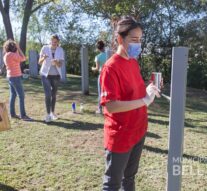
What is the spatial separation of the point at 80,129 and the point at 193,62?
389 inches

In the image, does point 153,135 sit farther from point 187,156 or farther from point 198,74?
point 198,74

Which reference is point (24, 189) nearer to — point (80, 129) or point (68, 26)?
point (80, 129)

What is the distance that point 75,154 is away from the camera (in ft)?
17.9

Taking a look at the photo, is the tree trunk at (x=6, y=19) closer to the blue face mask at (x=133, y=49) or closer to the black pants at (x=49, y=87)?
the black pants at (x=49, y=87)

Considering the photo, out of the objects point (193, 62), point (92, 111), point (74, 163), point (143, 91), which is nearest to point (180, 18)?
point (193, 62)

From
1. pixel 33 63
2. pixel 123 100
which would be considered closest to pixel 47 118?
pixel 123 100

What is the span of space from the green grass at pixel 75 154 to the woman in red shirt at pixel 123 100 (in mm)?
1445

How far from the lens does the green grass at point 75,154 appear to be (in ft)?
14.5

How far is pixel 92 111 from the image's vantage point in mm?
8656

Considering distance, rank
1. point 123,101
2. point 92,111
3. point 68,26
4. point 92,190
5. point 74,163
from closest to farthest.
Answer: point 123,101
point 92,190
point 74,163
point 92,111
point 68,26

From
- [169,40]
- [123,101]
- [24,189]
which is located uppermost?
[169,40]

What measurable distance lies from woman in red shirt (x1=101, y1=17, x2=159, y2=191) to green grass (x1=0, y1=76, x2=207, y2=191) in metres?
1.44

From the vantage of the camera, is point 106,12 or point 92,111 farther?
point 106,12

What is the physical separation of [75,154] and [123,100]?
2.77 m
